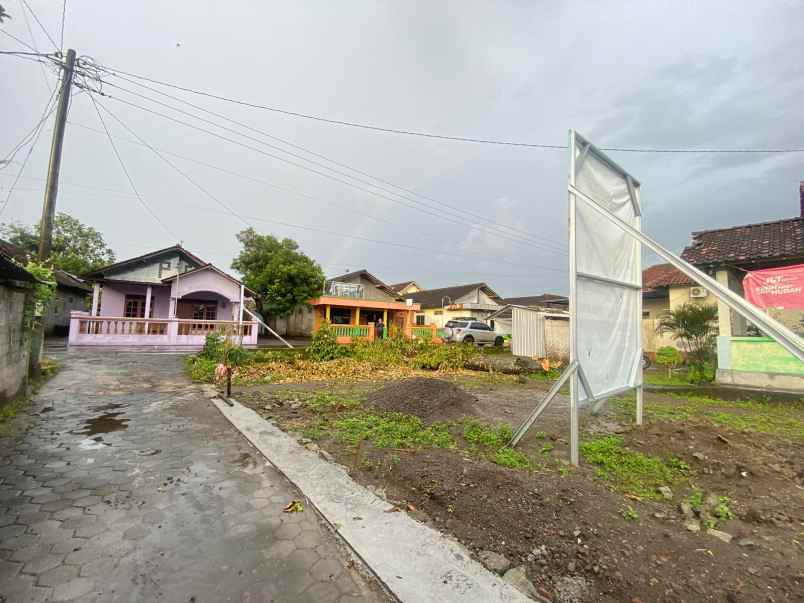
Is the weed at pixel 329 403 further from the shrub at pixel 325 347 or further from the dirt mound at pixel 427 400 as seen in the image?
the shrub at pixel 325 347

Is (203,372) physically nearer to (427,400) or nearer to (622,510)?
(427,400)

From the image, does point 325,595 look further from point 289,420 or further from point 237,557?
point 289,420

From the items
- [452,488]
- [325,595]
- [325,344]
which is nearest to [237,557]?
[325,595]

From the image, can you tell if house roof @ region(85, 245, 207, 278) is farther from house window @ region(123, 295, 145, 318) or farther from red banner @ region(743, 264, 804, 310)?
red banner @ region(743, 264, 804, 310)

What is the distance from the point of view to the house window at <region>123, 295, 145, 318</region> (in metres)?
21.5

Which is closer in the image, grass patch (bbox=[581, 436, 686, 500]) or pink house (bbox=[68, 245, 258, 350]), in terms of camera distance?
grass patch (bbox=[581, 436, 686, 500])

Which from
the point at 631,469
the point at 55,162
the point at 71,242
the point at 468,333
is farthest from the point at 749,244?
the point at 71,242

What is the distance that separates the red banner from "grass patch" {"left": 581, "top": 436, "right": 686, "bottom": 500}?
730 centimetres

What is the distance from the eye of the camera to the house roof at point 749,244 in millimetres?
9086

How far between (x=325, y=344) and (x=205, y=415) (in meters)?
6.69

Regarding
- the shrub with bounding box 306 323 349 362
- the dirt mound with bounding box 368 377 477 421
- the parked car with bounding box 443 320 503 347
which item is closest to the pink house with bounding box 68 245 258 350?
the shrub with bounding box 306 323 349 362

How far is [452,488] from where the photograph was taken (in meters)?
3.10

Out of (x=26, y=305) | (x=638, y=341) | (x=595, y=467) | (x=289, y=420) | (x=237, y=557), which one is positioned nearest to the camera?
(x=237, y=557)

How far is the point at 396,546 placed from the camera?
2.37 meters
